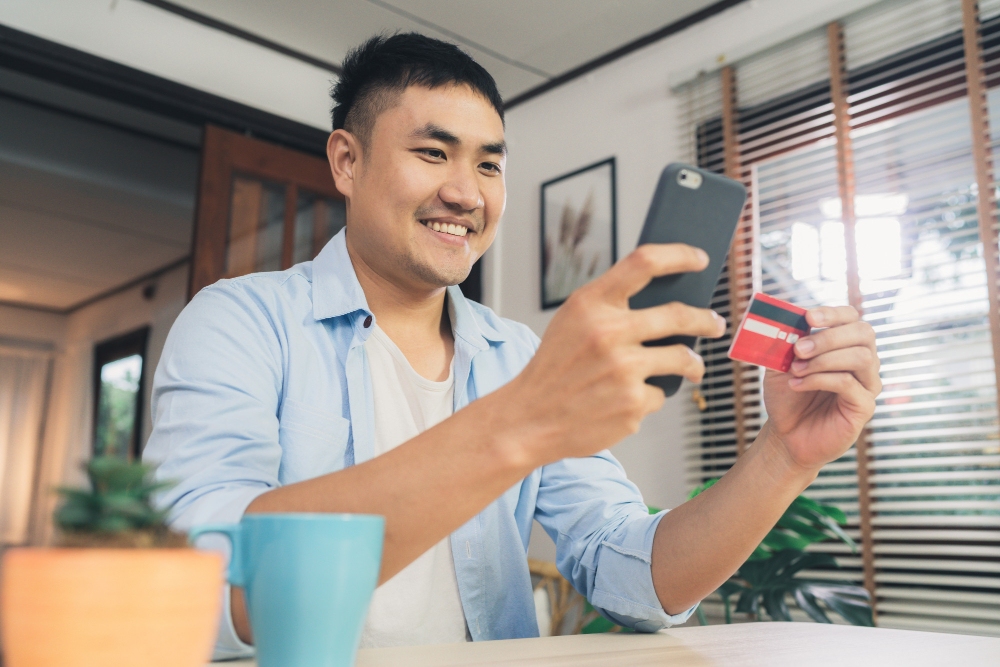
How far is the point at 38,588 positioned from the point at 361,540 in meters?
0.15

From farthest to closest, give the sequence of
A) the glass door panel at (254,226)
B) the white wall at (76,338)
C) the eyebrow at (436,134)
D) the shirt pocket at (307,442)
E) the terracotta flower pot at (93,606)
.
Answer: the white wall at (76,338)
the glass door panel at (254,226)
the eyebrow at (436,134)
the shirt pocket at (307,442)
the terracotta flower pot at (93,606)

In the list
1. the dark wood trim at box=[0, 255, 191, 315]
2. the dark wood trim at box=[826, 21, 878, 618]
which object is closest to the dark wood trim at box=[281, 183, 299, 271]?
the dark wood trim at box=[826, 21, 878, 618]

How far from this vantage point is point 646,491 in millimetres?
2633

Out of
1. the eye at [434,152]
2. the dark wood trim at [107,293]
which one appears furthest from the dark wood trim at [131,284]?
the eye at [434,152]

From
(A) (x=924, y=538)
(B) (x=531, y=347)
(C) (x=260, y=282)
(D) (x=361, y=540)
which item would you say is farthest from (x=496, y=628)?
(A) (x=924, y=538)

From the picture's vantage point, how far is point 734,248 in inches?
97.8

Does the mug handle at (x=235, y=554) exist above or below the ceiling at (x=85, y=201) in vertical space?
below

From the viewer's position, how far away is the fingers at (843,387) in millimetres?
789

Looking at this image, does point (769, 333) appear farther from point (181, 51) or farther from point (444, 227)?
point (181, 51)

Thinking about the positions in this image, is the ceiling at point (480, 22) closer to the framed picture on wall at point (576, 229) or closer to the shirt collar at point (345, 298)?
the framed picture on wall at point (576, 229)

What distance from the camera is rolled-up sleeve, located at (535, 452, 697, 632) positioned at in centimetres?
91

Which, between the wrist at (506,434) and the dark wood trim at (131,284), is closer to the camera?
the wrist at (506,434)

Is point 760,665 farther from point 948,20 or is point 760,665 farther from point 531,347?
point 948,20

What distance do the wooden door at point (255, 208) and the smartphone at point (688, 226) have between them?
2.53 metres
